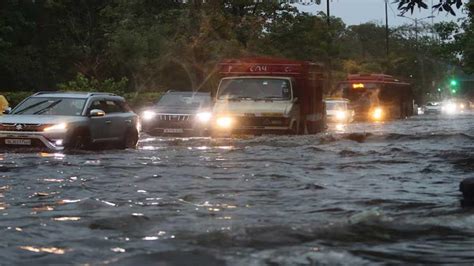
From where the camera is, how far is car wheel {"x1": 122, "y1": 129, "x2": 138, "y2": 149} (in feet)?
67.5

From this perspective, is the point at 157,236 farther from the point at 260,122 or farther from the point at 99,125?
the point at 260,122

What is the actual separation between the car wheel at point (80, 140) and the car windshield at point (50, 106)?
52 centimetres

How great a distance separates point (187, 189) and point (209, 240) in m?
4.22

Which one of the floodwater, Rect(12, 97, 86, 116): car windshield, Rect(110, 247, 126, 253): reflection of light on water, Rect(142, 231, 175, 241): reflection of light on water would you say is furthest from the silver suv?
Rect(110, 247, 126, 253): reflection of light on water

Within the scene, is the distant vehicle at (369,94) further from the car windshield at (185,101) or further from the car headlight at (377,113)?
the car windshield at (185,101)

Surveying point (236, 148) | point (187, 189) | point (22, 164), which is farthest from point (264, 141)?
point (187, 189)

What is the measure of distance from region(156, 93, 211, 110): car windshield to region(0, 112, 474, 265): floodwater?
9420 mm

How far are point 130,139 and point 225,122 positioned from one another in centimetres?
313

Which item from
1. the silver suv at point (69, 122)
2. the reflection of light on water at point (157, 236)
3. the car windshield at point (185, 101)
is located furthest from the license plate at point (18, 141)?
the reflection of light on water at point (157, 236)

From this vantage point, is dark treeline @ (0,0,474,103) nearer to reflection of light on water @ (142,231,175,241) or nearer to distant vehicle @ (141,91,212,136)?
distant vehicle @ (141,91,212,136)

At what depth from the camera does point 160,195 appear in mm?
10914

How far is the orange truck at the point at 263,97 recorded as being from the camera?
22797 mm

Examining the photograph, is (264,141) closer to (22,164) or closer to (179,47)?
(22,164)

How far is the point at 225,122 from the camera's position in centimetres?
2295
